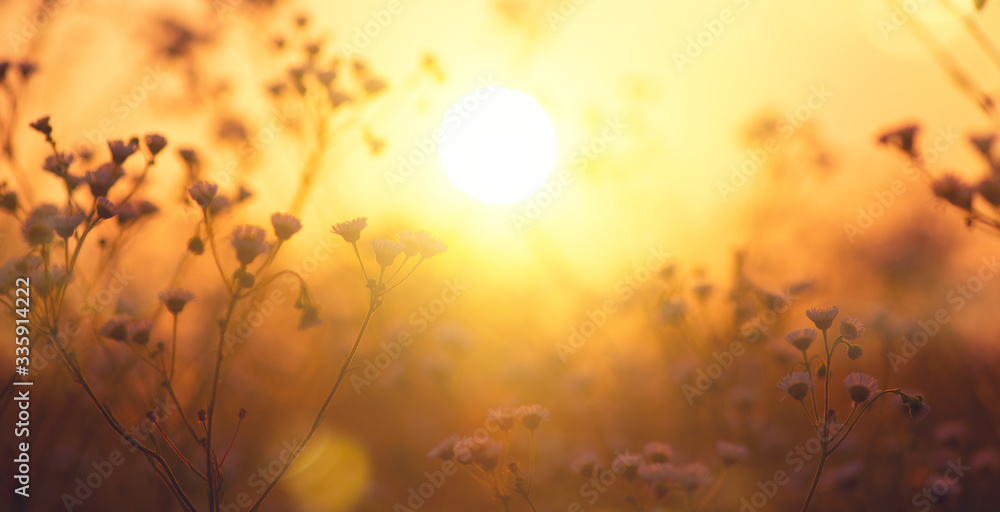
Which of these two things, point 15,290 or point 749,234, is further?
point 749,234

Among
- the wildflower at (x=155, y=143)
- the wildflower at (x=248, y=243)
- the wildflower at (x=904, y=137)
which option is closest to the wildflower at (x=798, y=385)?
the wildflower at (x=904, y=137)

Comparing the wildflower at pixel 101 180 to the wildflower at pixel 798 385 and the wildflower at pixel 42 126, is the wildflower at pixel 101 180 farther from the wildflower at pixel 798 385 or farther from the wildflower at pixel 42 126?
the wildflower at pixel 798 385

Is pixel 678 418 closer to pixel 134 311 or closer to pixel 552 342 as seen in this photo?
pixel 552 342

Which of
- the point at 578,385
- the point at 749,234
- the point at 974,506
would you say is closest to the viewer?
the point at 974,506

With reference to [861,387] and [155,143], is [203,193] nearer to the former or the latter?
[155,143]

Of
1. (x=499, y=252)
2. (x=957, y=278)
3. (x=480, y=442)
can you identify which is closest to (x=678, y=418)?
(x=499, y=252)

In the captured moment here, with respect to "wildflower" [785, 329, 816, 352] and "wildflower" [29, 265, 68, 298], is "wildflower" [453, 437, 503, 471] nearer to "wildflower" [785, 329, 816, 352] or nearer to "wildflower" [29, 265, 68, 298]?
"wildflower" [785, 329, 816, 352]

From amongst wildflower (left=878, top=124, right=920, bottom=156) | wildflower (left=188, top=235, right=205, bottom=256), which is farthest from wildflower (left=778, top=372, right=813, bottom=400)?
wildflower (left=188, top=235, right=205, bottom=256)
